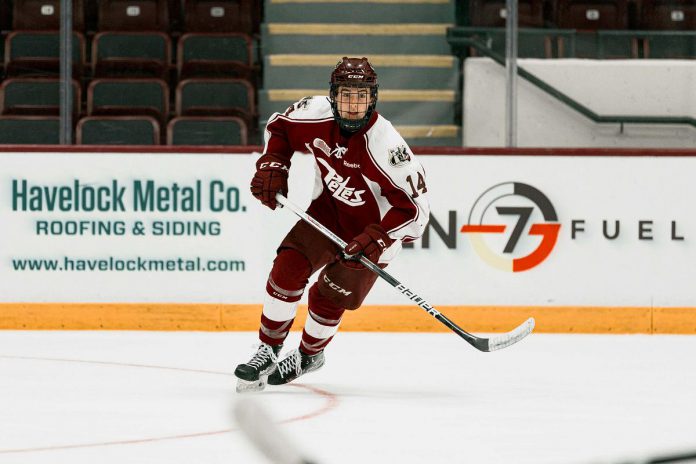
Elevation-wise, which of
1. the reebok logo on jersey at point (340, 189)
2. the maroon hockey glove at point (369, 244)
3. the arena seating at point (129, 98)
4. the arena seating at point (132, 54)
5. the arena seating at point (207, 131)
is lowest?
the maroon hockey glove at point (369, 244)

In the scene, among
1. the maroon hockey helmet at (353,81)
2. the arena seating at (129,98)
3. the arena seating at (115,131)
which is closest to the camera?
the maroon hockey helmet at (353,81)

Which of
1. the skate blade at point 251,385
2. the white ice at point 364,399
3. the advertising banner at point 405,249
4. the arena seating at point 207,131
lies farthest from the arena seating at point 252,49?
the skate blade at point 251,385

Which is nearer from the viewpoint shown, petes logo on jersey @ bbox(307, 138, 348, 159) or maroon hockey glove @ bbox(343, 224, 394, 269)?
maroon hockey glove @ bbox(343, 224, 394, 269)

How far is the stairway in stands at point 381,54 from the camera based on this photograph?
682cm

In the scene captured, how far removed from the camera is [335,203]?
4.23 meters

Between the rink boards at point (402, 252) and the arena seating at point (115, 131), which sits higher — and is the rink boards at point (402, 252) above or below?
below

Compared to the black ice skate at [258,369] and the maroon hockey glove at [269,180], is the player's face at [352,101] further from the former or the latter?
the black ice skate at [258,369]

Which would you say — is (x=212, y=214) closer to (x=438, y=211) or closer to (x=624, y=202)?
(x=438, y=211)

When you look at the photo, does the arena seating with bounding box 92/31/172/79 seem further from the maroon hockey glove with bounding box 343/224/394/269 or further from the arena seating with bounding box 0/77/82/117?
the maroon hockey glove with bounding box 343/224/394/269

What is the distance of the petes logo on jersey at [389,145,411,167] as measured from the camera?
402 centimetres

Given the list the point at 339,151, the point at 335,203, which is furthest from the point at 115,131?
the point at 339,151

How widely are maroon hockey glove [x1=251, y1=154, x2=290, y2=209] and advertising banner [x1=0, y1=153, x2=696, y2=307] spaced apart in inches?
79.3

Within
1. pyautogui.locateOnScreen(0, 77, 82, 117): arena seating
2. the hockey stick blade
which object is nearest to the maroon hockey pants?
the hockey stick blade

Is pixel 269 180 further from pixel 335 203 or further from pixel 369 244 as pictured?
pixel 369 244
